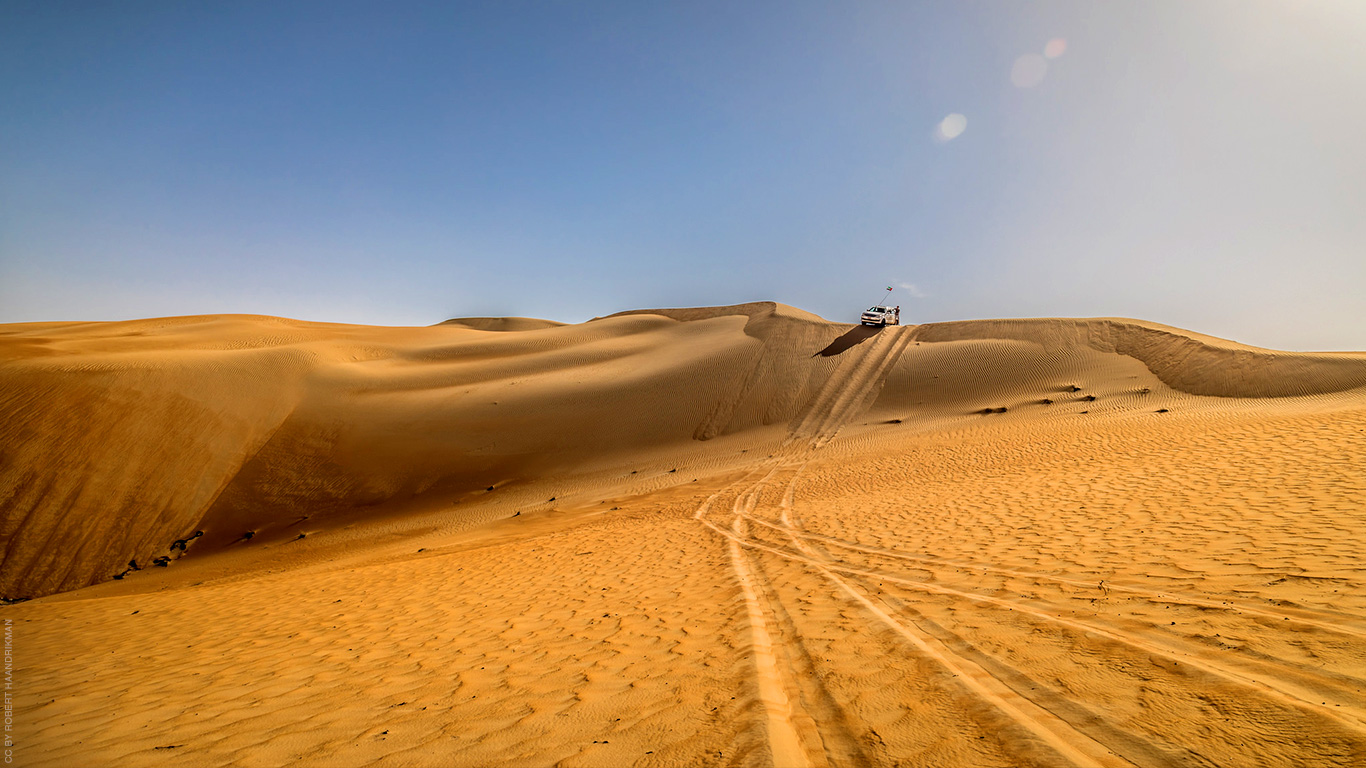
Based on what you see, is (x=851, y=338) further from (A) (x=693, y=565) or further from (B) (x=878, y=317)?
(A) (x=693, y=565)

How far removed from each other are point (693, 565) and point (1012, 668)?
461 centimetres

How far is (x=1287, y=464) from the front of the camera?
8.76 m

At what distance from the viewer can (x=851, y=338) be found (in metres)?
28.9

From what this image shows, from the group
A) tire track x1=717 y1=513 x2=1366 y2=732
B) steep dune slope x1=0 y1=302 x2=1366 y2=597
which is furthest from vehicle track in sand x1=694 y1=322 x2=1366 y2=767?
steep dune slope x1=0 y1=302 x2=1366 y2=597

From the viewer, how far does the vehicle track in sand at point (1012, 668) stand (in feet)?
8.71

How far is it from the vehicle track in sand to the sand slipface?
29mm

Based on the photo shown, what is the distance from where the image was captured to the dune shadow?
2719 cm

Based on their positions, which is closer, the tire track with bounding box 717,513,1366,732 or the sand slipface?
the tire track with bounding box 717,513,1366,732

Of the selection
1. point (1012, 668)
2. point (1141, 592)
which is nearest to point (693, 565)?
point (1012, 668)

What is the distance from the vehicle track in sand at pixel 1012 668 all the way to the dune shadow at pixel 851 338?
2082cm

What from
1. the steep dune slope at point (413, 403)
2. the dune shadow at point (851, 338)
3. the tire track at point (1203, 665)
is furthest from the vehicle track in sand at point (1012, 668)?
the dune shadow at point (851, 338)

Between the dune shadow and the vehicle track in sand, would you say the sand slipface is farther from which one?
the dune shadow

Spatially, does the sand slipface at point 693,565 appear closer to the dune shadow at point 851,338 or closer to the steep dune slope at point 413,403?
the steep dune slope at point 413,403

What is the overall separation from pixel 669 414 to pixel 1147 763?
65.3ft
